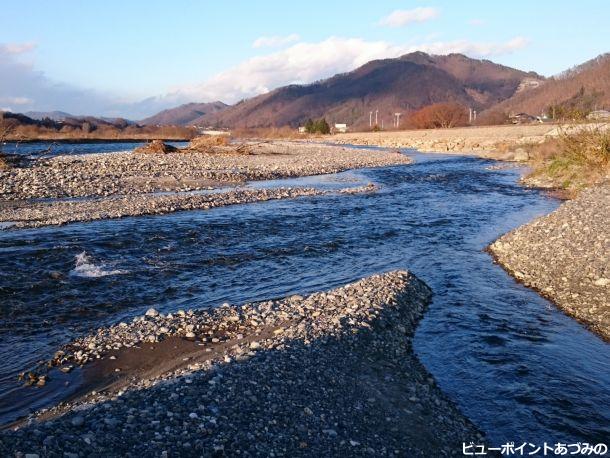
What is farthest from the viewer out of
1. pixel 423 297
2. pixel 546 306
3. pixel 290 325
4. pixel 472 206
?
pixel 472 206

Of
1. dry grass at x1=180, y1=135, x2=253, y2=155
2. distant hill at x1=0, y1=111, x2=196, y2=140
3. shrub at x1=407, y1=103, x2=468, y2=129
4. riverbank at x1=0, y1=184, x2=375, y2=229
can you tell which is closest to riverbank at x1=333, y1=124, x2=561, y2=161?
shrub at x1=407, y1=103, x2=468, y2=129

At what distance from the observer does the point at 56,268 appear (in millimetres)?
12008

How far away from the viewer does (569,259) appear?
11.4 meters

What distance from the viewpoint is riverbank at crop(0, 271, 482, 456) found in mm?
4746

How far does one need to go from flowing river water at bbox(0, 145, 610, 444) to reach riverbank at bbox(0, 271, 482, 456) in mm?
Answer: 639

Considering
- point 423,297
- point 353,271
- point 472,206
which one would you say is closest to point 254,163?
point 472,206

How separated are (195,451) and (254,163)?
35.0 metres

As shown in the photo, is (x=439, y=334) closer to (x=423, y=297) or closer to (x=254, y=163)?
(x=423, y=297)

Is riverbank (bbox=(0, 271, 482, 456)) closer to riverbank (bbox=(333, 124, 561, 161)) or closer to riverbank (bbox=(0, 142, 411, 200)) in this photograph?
riverbank (bbox=(0, 142, 411, 200))

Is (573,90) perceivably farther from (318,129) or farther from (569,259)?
(569,259)

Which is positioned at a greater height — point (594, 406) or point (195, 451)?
point (195, 451)

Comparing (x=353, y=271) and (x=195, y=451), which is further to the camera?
(x=353, y=271)

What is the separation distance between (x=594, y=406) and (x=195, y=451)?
5134 millimetres

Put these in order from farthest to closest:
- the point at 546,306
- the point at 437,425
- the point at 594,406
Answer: the point at 546,306
the point at 594,406
the point at 437,425
